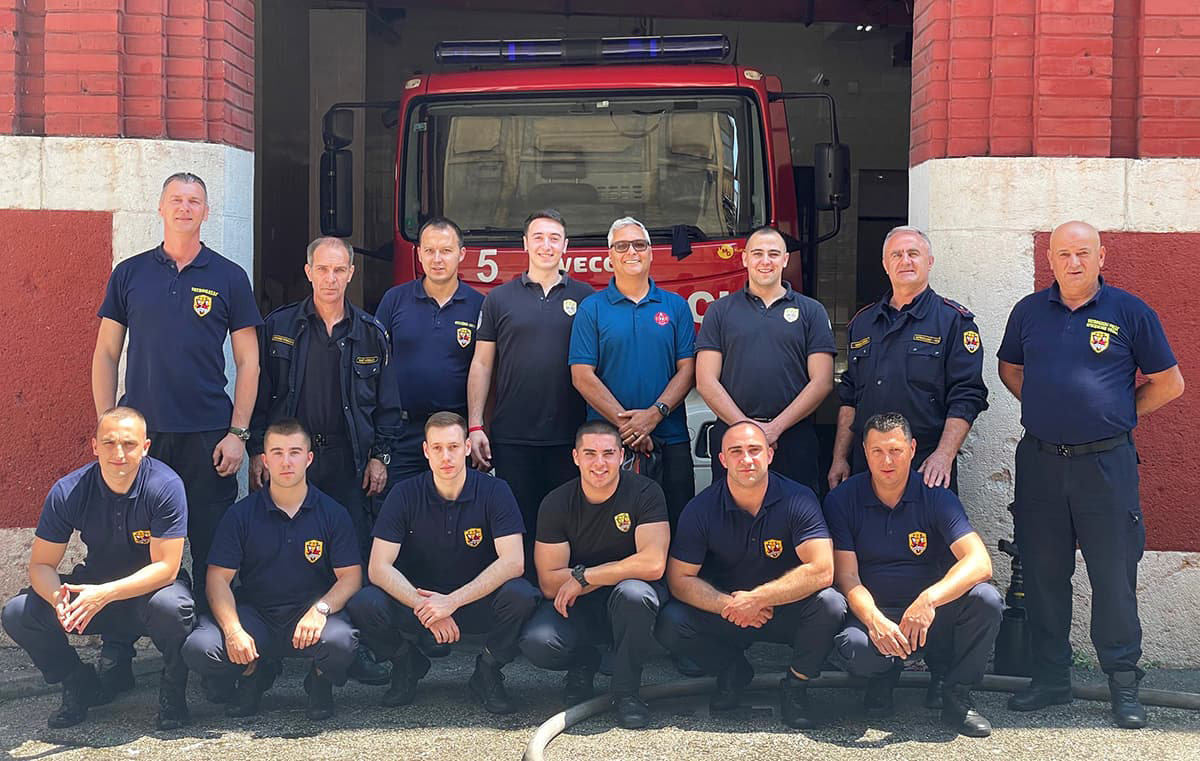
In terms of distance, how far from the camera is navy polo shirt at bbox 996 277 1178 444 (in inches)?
195

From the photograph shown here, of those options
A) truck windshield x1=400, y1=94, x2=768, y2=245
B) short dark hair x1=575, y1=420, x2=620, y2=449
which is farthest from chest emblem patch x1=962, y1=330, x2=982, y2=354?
truck windshield x1=400, y1=94, x2=768, y2=245

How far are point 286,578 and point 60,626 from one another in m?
0.88

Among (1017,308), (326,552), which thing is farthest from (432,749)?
(1017,308)

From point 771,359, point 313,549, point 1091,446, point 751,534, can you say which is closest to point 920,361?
point 771,359

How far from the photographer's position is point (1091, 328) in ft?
16.4

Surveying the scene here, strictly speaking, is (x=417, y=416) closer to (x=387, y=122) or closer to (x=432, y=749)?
(x=432, y=749)

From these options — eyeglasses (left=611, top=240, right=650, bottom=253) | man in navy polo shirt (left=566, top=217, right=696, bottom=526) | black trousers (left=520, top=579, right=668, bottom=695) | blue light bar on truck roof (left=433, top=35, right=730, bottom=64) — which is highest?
blue light bar on truck roof (left=433, top=35, right=730, bottom=64)

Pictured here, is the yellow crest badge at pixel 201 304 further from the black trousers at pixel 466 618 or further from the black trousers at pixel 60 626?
the black trousers at pixel 466 618

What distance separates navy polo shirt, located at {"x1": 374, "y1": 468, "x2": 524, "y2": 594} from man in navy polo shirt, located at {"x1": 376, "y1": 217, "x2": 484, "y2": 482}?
0.57m

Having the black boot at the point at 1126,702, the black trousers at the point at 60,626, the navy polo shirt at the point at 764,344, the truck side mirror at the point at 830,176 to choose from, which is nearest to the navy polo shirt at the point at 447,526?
the black trousers at the point at 60,626

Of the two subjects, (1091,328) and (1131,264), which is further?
(1131,264)

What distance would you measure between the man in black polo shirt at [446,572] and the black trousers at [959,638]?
50.4 inches

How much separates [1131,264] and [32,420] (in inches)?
211

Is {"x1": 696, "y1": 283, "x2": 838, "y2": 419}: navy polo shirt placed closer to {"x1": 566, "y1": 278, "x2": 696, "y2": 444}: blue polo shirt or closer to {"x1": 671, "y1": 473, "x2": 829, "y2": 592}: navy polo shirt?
{"x1": 566, "y1": 278, "x2": 696, "y2": 444}: blue polo shirt
